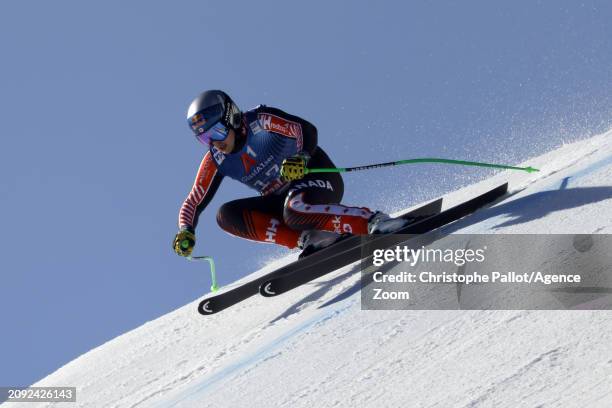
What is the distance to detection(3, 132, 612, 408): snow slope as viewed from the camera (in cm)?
365

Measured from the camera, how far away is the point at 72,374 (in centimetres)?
700

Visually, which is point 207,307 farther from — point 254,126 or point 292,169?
point 254,126

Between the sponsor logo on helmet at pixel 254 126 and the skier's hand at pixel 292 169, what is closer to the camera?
the skier's hand at pixel 292 169

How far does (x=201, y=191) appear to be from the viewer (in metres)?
6.99

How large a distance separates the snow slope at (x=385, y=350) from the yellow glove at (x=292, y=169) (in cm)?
72

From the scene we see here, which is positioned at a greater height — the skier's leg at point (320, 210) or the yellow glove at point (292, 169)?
the yellow glove at point (292, 169)

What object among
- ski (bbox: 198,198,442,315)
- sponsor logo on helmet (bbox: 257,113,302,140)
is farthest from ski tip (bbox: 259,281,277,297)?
sponsor logo on helmet (bbox: 257,113,302,140)

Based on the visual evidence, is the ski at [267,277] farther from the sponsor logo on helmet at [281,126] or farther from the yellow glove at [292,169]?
the sponsor logo on helmet at [281,126]

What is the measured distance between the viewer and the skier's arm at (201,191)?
6.93 meters

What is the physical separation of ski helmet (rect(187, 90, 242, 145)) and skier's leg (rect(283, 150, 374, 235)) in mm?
623

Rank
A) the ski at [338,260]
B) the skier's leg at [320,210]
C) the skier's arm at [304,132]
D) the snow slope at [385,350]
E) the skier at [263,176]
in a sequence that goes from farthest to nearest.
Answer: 1. the skier's arm at [304,132]
2. the skier at [263,176]
3. the skier's leg at [320,210]
4. the ski at [338,260]
5. the snow slope at [385,350]

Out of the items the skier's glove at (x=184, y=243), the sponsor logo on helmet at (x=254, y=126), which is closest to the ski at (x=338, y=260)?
the skier's glove at (x=184, y=243)

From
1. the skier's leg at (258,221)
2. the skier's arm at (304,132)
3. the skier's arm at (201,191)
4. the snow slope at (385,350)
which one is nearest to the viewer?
the snow slope at (385,350)

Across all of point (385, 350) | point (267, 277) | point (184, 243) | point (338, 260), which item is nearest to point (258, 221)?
point (267, 277)
